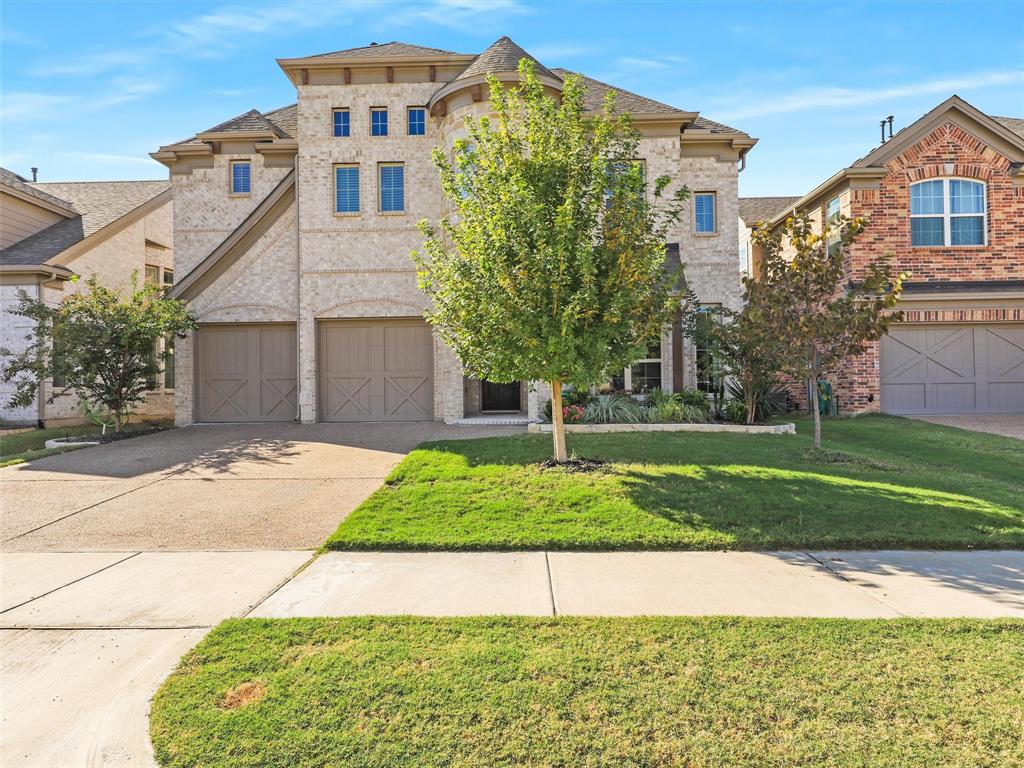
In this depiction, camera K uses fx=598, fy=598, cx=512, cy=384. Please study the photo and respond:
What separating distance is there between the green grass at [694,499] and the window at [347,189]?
8.17 metres

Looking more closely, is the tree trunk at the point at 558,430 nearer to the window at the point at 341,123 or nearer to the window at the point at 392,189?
the window at the point at 392,189

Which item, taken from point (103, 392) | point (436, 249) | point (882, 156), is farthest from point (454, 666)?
point (882, 156)

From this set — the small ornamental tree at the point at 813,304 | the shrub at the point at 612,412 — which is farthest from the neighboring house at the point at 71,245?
the small ornamental tree at the point at 813,304

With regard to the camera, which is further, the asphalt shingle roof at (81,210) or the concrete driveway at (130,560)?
the asphalt shingle roof at (81,210)

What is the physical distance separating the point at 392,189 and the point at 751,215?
16018mm

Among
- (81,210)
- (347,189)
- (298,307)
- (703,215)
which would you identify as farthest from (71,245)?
(703,215)

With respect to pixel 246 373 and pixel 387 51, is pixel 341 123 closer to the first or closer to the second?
pixel 387 51

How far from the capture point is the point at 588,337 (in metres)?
8.33

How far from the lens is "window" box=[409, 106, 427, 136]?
51.8 ft

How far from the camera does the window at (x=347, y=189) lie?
1584 cm

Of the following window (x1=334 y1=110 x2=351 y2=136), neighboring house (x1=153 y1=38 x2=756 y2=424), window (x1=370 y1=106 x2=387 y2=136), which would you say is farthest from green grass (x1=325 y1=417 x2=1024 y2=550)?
window (x1=334 y1=110 x2=351 y2=136)

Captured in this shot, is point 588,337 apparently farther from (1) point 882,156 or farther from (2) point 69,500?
(1) point 882,156

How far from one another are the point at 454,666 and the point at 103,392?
13.7m

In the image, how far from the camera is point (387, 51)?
16234mm
